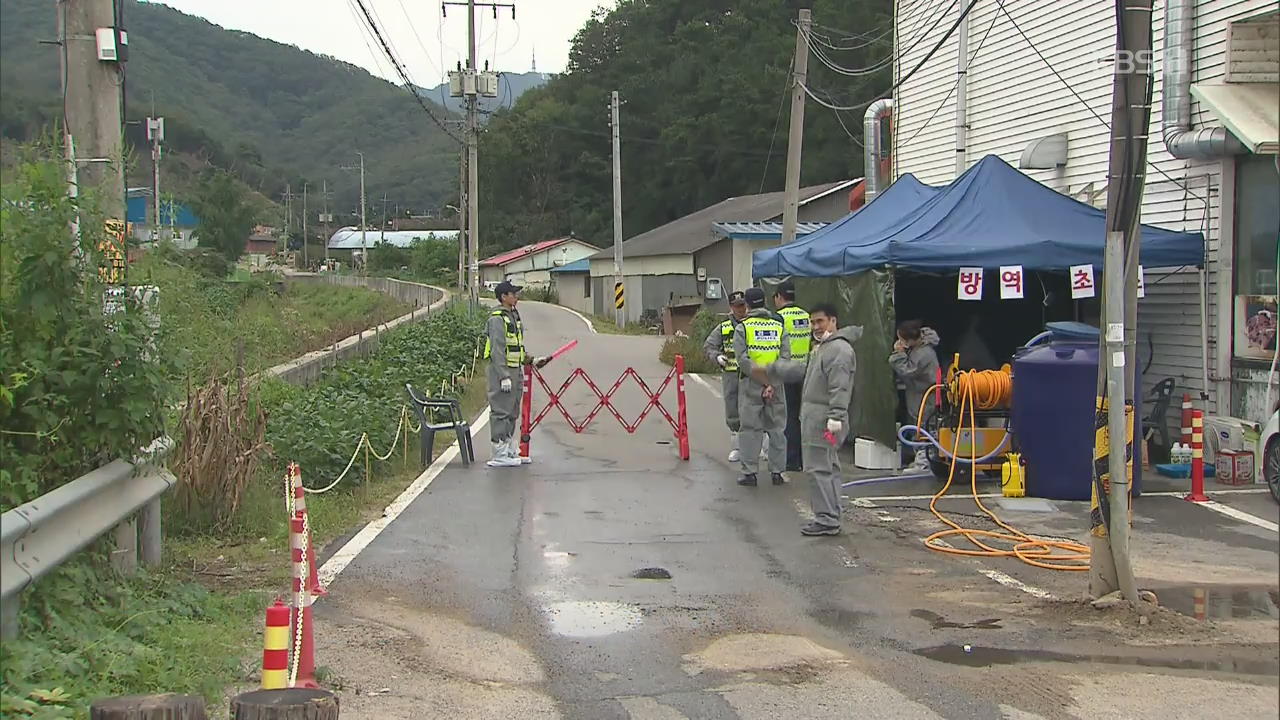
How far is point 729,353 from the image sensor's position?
13.7 meters

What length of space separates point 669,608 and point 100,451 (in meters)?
3.50

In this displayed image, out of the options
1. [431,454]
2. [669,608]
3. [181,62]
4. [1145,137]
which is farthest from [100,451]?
[181,62]

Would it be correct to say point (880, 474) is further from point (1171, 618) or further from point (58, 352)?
point (58, 352)

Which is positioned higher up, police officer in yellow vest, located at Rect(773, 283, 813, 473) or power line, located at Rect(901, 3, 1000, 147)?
power line, located at Rect(901, 3, 1000, 147)

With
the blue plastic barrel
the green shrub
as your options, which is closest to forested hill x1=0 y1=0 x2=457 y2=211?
the green shrub

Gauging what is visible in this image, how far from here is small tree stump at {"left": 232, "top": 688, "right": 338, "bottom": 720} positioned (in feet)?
14.7

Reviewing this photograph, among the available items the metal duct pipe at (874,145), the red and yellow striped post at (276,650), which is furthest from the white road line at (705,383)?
the red and yellow striped post at (276,650)

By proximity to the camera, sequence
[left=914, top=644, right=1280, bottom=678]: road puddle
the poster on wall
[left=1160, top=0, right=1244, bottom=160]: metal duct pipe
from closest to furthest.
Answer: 1. [left=914, top=644, right=1280, bottom=678]: road puddle
2. the poster on wall
3. [left=1160, top=0, right=1244, bottom=160]: metal duct pipe

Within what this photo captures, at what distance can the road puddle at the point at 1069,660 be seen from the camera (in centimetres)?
651

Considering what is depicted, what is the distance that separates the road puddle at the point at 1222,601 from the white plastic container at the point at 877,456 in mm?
5551

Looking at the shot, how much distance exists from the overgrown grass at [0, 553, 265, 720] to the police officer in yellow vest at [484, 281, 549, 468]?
6.45m

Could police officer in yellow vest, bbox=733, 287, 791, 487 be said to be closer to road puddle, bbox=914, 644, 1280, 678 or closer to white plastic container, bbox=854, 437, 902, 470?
white plastic container, bbox=854, 437, 902, 470

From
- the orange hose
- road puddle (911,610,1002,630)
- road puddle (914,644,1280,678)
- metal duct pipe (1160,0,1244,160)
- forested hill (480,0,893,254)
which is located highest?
forested hill (480,0,893,254)

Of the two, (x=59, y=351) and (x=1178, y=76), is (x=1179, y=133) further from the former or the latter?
(x=59, y=351)
